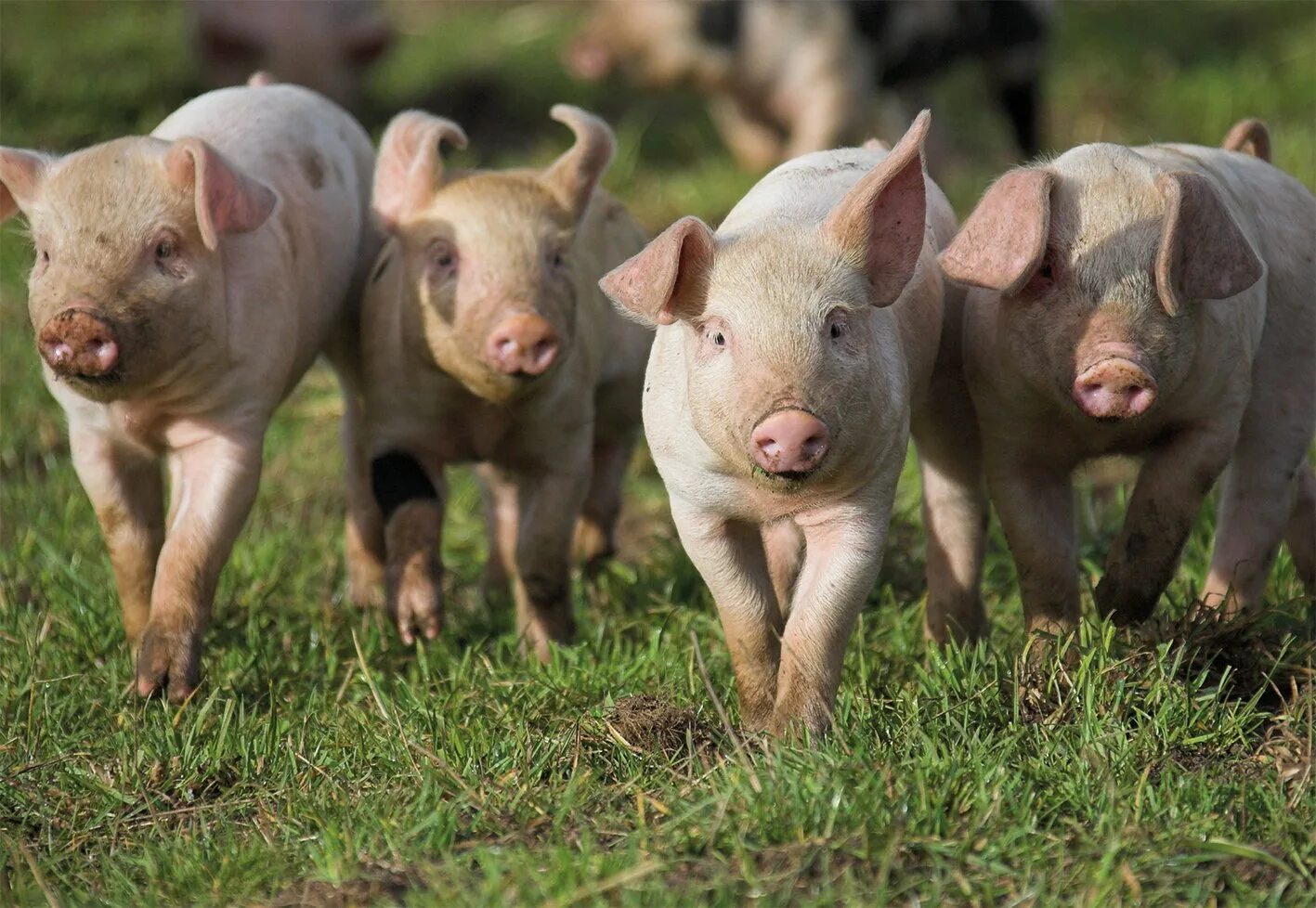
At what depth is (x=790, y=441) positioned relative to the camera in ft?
12.7

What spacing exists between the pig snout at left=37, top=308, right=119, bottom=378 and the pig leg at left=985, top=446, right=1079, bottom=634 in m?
2.25

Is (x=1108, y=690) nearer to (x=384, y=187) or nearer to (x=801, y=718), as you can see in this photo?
(x=801, y=718)

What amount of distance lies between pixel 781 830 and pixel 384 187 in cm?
300

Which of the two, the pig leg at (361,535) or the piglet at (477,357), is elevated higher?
the piglet at (477,357)

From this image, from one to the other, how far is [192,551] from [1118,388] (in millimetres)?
2554

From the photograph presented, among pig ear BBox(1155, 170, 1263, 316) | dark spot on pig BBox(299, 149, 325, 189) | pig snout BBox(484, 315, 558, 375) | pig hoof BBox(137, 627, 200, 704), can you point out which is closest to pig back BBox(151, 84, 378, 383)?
dark spot on pig BBox(299, 149, 325, 189)

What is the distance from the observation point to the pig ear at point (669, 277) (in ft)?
13.5

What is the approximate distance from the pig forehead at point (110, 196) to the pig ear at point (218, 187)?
2.2 inches

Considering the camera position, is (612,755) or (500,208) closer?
(612,755)

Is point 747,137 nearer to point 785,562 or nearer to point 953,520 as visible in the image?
point 953,520

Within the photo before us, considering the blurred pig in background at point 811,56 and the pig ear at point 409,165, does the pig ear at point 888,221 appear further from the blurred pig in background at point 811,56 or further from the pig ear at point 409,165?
the blurred pig in background at point 811,56

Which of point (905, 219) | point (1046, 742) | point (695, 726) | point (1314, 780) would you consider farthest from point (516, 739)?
point (1314, 780)

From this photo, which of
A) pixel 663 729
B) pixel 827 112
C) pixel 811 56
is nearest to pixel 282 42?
pixel 811 56

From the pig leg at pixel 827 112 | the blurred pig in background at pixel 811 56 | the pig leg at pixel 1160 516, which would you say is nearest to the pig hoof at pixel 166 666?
the pig leg at pixel 1160 516
